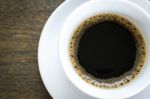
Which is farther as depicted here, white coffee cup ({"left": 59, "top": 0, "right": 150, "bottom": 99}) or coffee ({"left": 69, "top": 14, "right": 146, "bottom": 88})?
coffee ({"left": 69, "top": 14, "right": 146, "bottom": 88})

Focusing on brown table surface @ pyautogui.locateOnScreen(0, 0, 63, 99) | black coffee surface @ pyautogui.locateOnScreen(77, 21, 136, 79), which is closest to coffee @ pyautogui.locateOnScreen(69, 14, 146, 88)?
black coffee surface @ pyautogui.locateOnScreen(77, 21, 136, 79)

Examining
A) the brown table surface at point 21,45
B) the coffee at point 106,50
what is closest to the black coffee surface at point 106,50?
the coffee at point 106,50

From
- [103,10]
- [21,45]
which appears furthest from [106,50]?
[21,45]

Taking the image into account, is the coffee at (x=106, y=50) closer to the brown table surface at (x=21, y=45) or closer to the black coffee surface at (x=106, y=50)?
the black coffee surface at (x=106, y=50)

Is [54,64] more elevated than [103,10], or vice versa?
[103,10]

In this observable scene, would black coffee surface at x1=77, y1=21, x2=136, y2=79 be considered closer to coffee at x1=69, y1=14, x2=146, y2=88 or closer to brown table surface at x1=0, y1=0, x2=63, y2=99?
coffee at x1=69, y1=14, x2=146, y2=88

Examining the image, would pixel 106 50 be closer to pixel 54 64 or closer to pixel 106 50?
pixel 106 50
